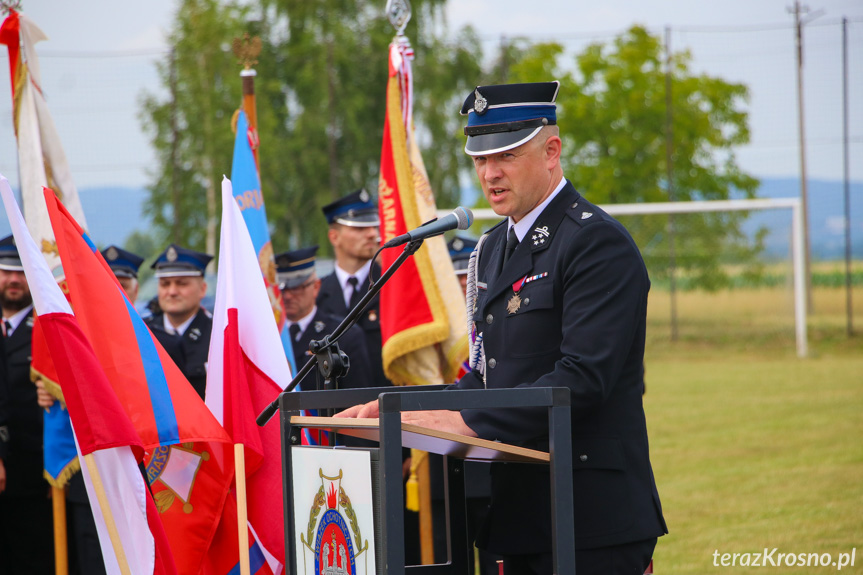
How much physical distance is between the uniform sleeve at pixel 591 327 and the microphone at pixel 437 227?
0.27 meters

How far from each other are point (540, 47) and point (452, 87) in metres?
2.78

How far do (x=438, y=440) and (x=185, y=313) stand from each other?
3.74m

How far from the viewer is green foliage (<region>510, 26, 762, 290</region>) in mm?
17922

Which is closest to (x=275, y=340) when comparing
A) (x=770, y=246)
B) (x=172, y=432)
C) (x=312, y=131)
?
(x=172, y=432)

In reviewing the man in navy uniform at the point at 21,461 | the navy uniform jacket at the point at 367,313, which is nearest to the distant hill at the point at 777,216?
the man in navy uniform at the point at 21,461

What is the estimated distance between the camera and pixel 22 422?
4910mm

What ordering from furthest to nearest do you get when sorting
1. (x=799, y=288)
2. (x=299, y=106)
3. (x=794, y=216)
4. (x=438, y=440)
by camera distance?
(x=299, y=106)
(x=794, y=216)
(x=799, y=288)
(x=438, y=440)

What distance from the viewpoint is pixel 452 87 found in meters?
22.6

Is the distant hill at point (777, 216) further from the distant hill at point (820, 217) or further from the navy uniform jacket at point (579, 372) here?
the navy uniform jacket at point (579, 372)

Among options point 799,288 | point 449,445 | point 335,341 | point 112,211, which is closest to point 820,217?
point 799,288

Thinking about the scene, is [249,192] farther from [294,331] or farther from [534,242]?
[534,242]

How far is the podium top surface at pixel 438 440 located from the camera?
6.50 feet

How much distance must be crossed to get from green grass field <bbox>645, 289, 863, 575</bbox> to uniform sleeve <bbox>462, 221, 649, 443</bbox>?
10.3ft

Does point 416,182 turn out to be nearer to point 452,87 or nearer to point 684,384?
point 684,384
